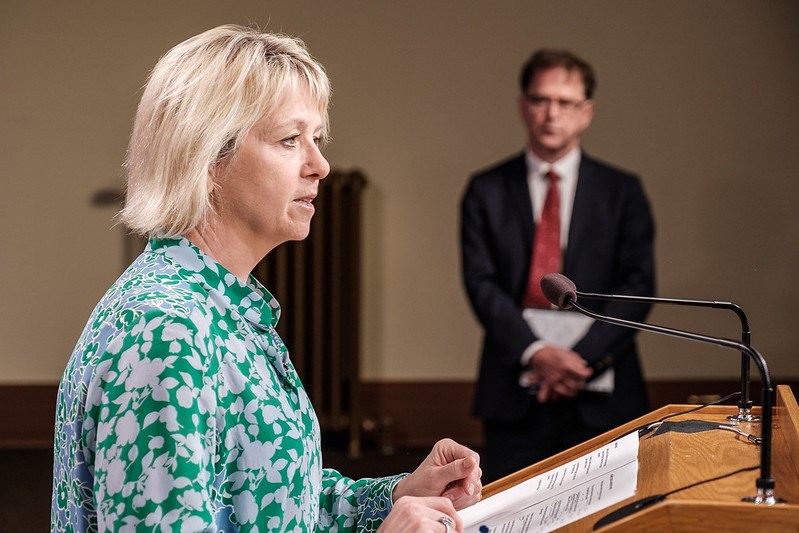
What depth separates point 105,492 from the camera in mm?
1000

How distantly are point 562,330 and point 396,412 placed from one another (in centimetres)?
184

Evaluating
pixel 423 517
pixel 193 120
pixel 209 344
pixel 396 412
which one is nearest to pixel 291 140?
pixel 193 120

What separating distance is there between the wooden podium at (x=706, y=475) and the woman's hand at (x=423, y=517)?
0.46 feet

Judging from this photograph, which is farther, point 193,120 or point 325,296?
point 325,296

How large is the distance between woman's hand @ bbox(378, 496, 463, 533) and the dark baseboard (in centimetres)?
353

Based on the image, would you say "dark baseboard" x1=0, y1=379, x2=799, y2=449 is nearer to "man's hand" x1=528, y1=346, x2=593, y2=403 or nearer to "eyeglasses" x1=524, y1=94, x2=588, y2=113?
"man's hand" x1=528, y1=346, x2=593, y2=403

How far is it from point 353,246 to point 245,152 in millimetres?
3371

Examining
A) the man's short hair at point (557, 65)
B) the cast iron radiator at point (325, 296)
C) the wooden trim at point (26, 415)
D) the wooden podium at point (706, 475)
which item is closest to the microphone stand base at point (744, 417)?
the wooden podium at point (706, 475)

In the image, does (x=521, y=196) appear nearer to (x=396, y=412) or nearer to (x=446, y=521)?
(x=396, y=412)

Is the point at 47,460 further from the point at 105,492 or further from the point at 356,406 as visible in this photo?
the point at 105,492

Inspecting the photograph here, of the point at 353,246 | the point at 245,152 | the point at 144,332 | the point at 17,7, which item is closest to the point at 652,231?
the point at 353,246

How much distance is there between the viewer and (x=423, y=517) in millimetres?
1171

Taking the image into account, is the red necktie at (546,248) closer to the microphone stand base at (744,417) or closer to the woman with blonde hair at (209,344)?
the microphone stand base at (744,417)

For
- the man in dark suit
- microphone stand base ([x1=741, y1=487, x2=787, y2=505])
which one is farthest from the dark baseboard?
microphone stand base ([x1=741, y1=487, x2=787, y2=505])
